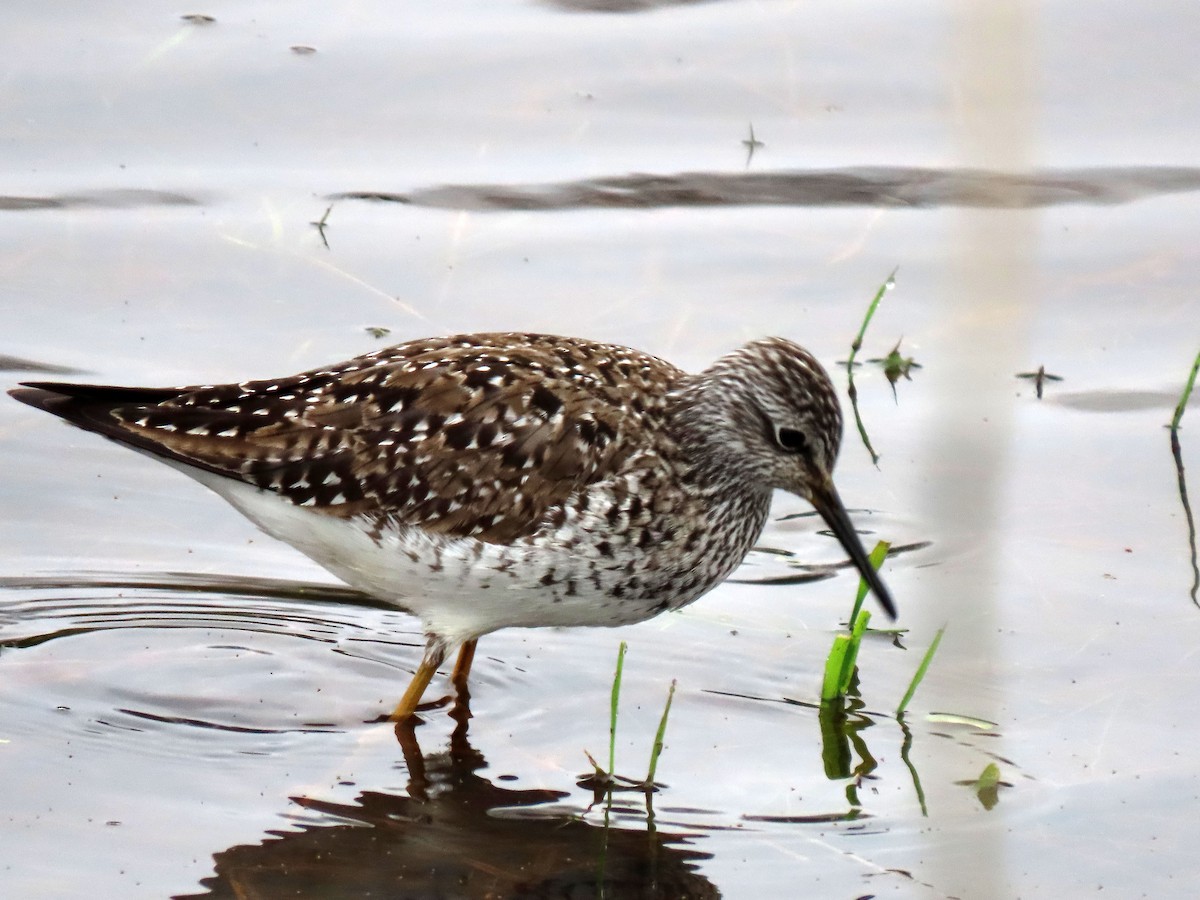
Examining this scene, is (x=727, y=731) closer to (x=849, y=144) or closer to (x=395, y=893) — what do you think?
(x=395, y=893)

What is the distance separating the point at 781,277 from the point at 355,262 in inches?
97.2

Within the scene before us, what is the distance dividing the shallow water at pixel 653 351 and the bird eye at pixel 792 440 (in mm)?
634

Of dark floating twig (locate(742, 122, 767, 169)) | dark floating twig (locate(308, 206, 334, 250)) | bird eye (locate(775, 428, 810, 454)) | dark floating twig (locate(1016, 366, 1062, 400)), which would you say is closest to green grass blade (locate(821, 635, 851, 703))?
bird eye (locate(775, 428, 810, 454))

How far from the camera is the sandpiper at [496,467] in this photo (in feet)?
21.4

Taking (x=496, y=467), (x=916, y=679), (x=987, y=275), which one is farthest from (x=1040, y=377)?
(x=987, y=275)

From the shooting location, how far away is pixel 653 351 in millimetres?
9336

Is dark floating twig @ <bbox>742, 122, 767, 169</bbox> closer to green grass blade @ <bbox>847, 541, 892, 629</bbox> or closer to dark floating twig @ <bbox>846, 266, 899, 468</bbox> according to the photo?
dark floating twig @ <bbox>846, 266, 899, 468</bbox>

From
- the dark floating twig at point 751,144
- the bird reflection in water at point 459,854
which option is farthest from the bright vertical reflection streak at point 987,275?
the dark floating twig at point 751,144

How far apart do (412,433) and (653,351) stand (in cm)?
286

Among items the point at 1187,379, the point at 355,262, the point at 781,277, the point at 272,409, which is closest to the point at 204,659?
the point at 272,409

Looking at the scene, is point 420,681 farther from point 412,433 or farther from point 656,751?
point 656,751

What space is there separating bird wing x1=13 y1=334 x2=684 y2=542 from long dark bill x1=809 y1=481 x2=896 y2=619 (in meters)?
0.74

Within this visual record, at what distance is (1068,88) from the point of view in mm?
11680

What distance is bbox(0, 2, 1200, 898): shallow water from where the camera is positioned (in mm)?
5559
